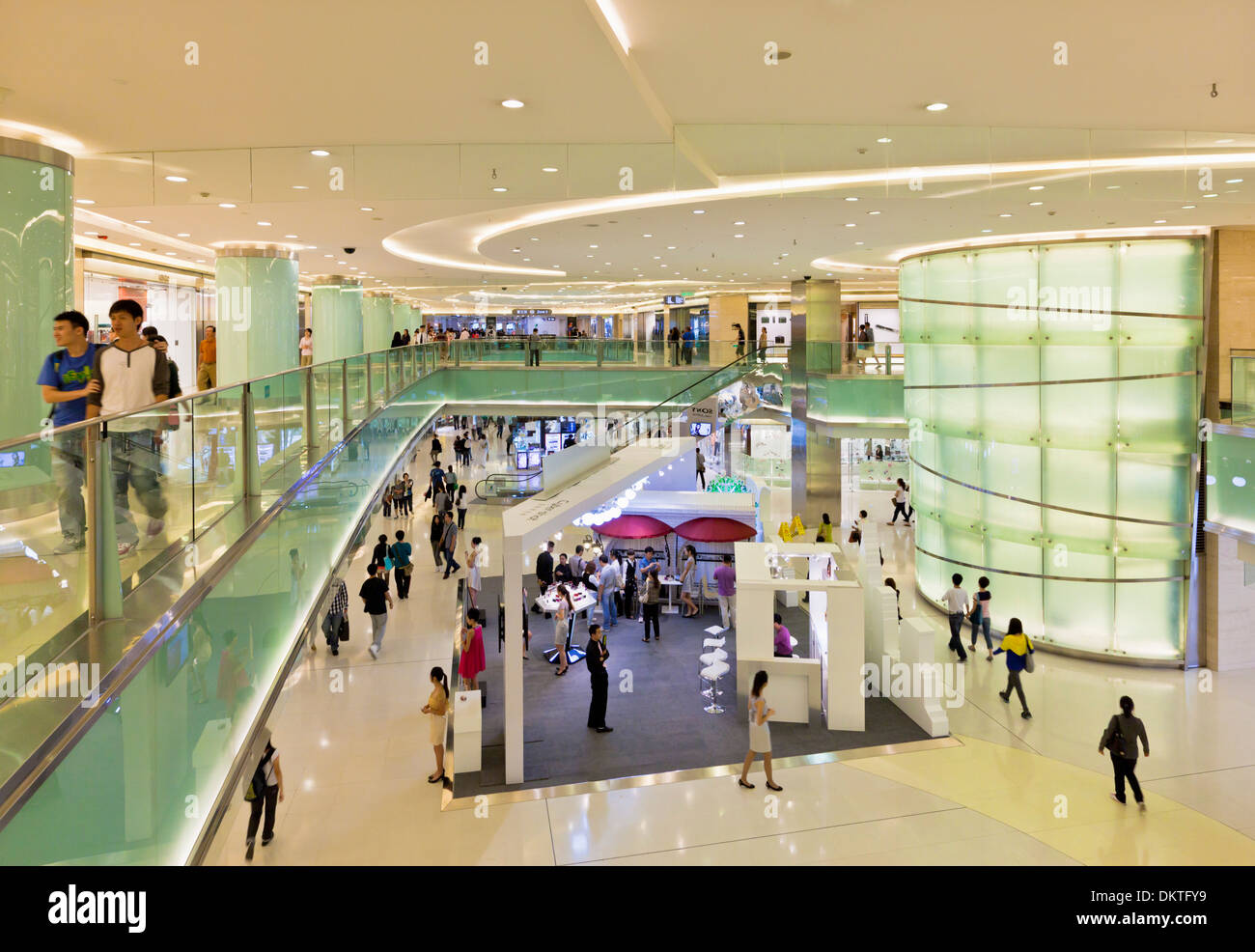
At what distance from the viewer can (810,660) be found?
484 inches

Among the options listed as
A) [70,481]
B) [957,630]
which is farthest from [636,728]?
[70,481]

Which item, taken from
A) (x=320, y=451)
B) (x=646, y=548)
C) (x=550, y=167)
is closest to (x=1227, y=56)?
(x=550, y=167)

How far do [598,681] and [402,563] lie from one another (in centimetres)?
703

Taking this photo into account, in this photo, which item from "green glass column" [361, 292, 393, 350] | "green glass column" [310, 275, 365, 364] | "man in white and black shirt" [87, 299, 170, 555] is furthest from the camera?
"green glass column" [361, 292, 393, 350]

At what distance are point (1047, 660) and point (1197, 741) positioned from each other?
3594 millimetres

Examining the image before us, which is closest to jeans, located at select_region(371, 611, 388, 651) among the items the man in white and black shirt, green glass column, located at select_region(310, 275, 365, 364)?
the man in white and black shirt

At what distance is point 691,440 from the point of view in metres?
18.9

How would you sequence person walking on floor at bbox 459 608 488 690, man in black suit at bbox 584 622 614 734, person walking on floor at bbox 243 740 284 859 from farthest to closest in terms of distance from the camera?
person walking on floor at bbox 459 608 488 690 < man in black suit at bbox 584 622 614 734 < person walking on floor at bbox 243 740 284 859

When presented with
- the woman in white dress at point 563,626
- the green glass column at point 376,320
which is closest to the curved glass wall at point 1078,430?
the woman in white dress at point 563,626

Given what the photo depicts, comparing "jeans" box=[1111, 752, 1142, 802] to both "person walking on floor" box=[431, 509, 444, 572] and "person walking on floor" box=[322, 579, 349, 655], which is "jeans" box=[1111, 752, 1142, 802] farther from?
"person walking on floor" box=[431, 509, 444, 572]

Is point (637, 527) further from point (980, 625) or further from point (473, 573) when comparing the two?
point (980, 625)

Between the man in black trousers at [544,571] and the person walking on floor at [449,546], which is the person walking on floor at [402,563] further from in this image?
the man in black trousers at [544,571]

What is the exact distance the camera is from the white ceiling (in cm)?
511

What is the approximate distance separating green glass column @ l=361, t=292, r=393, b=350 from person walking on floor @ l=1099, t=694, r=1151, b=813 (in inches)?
1169
